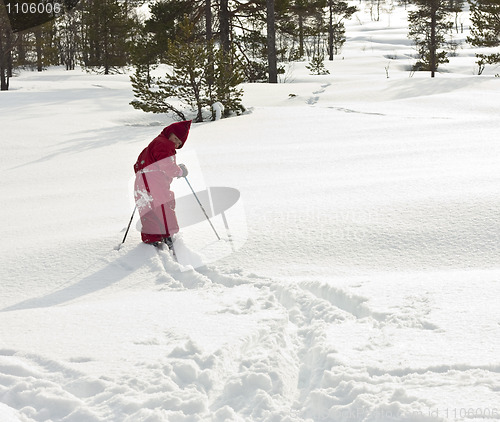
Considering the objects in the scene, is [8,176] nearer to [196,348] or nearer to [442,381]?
[196,348]

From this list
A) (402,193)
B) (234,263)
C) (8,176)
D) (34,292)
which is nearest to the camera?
(34,292)

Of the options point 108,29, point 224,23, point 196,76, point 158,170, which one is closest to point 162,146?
point 158,170

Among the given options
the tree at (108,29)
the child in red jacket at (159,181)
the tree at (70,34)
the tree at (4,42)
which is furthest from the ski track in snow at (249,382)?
the tree at (70,34)

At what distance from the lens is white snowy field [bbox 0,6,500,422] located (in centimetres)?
220

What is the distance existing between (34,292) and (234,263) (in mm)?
1511

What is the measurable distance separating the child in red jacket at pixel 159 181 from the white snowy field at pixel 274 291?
0.21m

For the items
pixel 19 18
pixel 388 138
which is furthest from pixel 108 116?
pixel 19 18

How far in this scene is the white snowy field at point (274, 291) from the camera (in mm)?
2203

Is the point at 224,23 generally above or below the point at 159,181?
above

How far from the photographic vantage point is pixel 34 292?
3645 mm

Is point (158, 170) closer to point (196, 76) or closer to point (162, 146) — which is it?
point (162, 146)

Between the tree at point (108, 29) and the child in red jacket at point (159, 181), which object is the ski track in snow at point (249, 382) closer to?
the child in red jacket at point (159, 181)

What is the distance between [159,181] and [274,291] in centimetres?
157

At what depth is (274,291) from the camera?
342 centimetres
